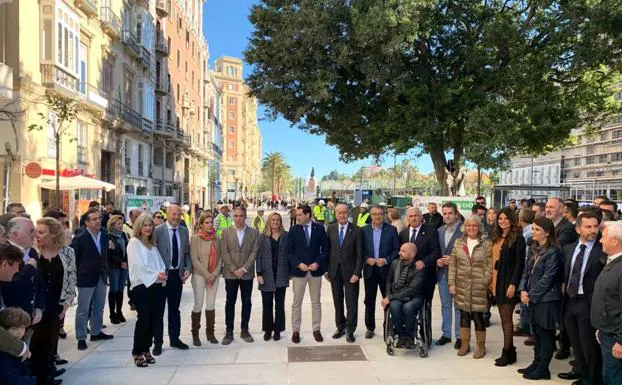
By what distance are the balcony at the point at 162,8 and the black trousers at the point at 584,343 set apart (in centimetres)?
3454

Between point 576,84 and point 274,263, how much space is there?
1596 centimetres

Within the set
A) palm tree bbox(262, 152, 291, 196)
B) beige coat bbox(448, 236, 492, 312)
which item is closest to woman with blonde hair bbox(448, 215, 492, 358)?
beige coat bbox(448, 236, 492, 312)

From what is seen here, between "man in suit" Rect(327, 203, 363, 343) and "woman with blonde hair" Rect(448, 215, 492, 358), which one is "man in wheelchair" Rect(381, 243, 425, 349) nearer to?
"woman with blonde hair" Rect(448, 215, 492, 358)

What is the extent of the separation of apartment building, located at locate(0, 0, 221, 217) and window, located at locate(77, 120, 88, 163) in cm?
5

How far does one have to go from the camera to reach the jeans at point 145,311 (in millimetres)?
5707

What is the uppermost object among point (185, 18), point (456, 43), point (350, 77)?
point (185, 18)

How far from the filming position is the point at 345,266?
6875mm

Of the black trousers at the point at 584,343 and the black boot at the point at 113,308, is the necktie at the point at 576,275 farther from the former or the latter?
the black boot at the point at 113,308

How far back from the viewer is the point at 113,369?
18.6 feet

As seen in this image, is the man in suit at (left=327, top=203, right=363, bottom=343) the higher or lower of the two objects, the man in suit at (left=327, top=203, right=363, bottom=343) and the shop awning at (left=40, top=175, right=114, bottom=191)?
the lower

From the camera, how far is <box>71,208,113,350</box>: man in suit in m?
6.53

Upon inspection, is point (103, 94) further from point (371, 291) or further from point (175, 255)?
point (371, 291)

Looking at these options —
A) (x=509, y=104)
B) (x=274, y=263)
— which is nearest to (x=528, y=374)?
(x=274, y=263)

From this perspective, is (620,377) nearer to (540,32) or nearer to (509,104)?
(509,104)
